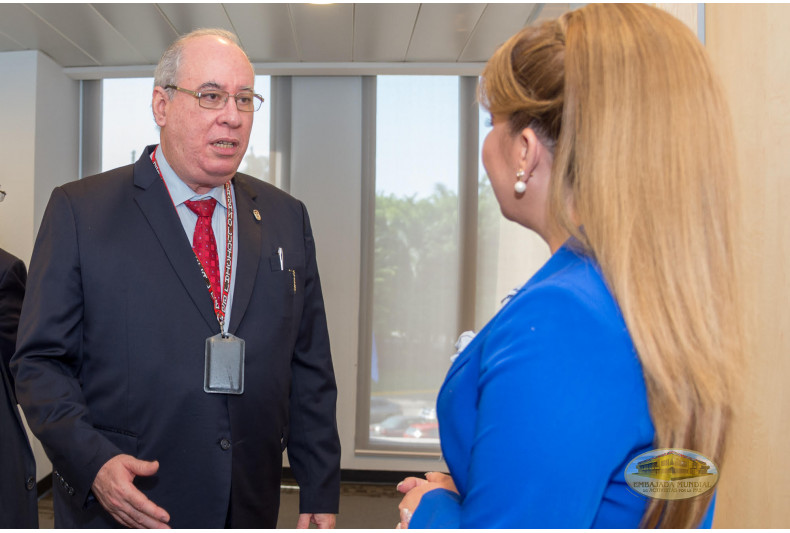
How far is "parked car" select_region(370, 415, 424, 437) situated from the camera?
4.85m

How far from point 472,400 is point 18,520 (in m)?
2.08

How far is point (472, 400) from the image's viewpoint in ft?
2.72

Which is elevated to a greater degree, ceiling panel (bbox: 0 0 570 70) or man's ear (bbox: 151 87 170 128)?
ceiling panel (bbox: 0 0 570 70)

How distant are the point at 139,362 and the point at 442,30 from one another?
10.0 feet

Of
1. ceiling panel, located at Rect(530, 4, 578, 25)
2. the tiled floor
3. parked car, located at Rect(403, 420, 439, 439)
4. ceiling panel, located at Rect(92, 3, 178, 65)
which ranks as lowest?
the tiled floor

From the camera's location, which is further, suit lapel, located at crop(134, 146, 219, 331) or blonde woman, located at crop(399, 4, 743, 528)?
suit lapel, located at crop(134, 146, 219, 331)

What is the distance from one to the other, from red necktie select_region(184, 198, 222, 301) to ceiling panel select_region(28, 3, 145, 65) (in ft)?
8.15

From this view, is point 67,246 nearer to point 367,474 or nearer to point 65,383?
point 65,383

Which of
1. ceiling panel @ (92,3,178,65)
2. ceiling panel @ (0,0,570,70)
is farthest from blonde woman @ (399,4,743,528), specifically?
ceiling panel @ (92,3,178,65)

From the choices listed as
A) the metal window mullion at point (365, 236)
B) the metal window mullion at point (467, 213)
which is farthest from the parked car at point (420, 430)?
the metal window mullion at point (467, 213)

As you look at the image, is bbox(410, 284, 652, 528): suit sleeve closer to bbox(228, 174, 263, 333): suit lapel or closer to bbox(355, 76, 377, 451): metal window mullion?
bbox(228, 174, 263, 333): suit lapel

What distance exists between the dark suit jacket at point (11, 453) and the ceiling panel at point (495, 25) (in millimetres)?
2858

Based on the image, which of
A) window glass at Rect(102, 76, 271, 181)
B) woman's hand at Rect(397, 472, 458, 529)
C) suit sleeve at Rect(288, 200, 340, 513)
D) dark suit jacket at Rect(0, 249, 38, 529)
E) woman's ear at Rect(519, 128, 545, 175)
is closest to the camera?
woman's ear at Rect(519, 128, 545, 175)

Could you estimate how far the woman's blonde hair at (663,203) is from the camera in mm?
711
